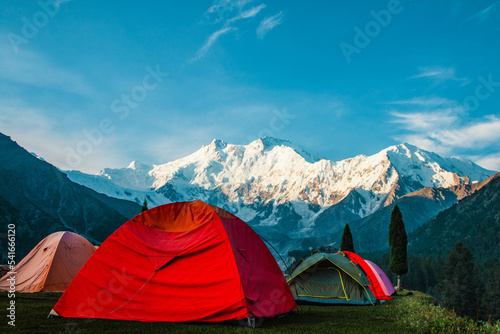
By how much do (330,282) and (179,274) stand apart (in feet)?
42.1

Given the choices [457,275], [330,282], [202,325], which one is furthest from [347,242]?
[202,325]

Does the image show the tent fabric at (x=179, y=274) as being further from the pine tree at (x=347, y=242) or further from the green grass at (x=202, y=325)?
the pine tree at (x=347, y=242)

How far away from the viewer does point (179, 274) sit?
41.5 ft

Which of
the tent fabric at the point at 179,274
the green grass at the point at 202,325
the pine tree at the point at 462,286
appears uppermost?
the tent fabric at the point at 179,274

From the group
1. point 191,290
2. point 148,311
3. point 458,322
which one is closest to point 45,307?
point 148,311

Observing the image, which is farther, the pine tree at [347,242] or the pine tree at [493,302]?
the pine tree at [493,302]

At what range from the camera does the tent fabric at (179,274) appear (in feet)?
39.4

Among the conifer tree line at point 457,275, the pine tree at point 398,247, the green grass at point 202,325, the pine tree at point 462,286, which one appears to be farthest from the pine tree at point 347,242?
the green grass at point 202,325

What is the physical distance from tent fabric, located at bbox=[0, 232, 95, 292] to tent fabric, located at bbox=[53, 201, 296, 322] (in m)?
9.32

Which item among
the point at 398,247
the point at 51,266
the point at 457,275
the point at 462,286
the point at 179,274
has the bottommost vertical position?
the point at 462,286

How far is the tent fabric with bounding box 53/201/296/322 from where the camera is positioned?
12016 millimetres

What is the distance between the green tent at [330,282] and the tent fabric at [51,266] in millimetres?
12993

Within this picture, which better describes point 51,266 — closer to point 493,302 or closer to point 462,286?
point 462,286

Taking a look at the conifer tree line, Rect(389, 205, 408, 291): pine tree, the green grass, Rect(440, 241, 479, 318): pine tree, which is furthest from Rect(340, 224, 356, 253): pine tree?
the green grass
